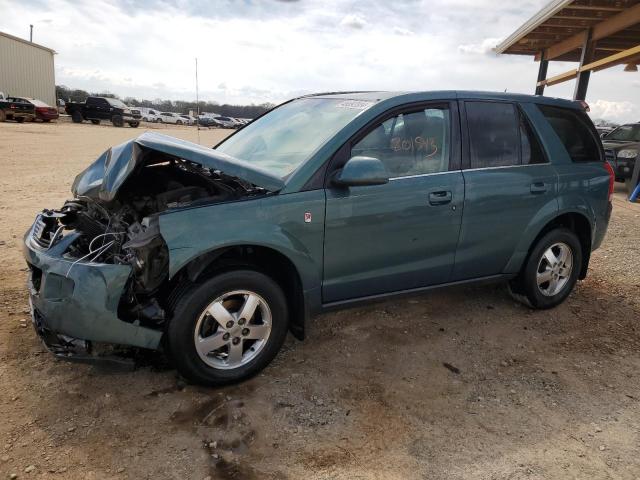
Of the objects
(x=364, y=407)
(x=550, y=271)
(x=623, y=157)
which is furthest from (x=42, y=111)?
(x=364, y=407)

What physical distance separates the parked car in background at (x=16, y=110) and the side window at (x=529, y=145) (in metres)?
29.0

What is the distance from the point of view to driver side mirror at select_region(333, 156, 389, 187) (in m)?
3.03

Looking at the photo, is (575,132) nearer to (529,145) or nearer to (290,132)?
(529,145)

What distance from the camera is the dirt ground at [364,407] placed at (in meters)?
2.48

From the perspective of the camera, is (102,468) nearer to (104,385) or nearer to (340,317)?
(104,385)

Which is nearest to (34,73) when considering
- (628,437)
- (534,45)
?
(534,45)

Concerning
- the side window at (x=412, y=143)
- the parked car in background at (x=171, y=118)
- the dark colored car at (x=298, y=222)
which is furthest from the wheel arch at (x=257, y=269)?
the parked car in background at (x=171, y=118)

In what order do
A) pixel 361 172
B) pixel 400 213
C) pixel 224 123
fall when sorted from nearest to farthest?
pixel 361 172, pixel 400 213, pixel 224 123

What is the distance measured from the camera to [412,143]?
3551 millimetres

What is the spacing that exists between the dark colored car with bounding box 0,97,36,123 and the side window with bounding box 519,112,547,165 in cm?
2895

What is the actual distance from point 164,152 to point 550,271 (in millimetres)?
3376

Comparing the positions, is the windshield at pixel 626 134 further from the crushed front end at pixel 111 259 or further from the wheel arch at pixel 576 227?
the crushed front end at pixel 111 259

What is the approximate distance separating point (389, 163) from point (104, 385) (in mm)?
2318

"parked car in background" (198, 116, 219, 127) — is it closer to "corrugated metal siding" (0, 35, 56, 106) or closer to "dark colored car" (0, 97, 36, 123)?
"corrugated metal siding" (0, 35, 56, 106)
